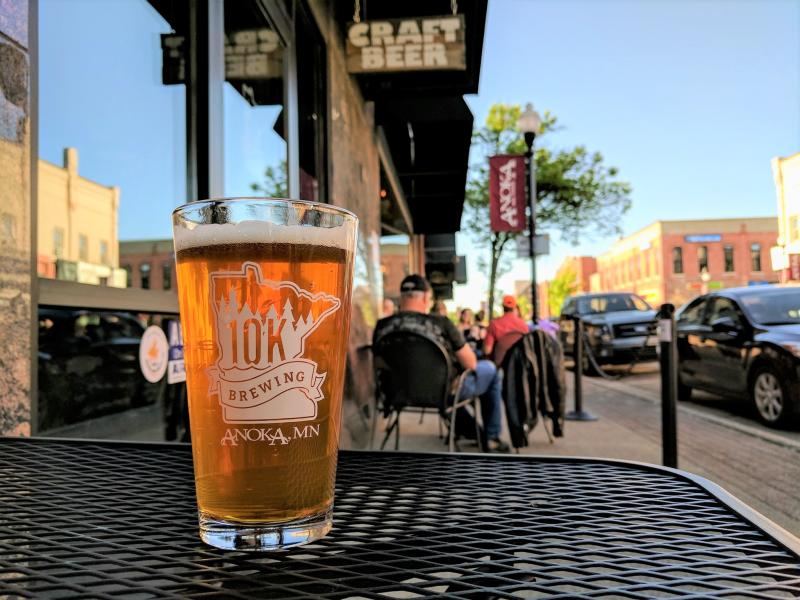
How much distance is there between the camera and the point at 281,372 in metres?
0.63

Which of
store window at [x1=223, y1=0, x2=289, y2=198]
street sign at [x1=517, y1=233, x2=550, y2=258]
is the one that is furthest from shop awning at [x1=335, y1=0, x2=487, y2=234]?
street sign at [x1=517, y1=233, x2=550, y2=258]

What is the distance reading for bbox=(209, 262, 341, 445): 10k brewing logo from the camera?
0.63 meters

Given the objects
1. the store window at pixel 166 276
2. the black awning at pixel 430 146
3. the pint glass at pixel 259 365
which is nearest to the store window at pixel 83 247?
the store window at pixel 166 276

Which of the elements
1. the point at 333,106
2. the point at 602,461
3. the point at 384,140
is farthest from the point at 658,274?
the point at 602,461

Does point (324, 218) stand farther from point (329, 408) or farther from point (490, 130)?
point (490, 130)

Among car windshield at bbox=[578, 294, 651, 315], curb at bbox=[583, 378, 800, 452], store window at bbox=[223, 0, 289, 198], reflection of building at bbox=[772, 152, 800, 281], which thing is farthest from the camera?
reflection of building at bbox=[772, 152, 800, 281]

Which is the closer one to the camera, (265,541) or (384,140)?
(265,541)

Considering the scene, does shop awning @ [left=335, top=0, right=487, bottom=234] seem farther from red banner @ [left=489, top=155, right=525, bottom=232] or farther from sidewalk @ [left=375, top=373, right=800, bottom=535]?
sidewalk @ [left=375, top=373, right=800, bottom=535]

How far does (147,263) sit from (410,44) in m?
3.26

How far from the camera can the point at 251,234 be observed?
65cm

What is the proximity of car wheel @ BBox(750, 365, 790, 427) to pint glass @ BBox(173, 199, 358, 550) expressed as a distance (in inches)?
265

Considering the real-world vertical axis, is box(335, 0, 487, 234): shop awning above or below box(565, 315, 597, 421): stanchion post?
above

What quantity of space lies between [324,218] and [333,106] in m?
4.74

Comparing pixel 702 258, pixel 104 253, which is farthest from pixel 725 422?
pixel 702 258
